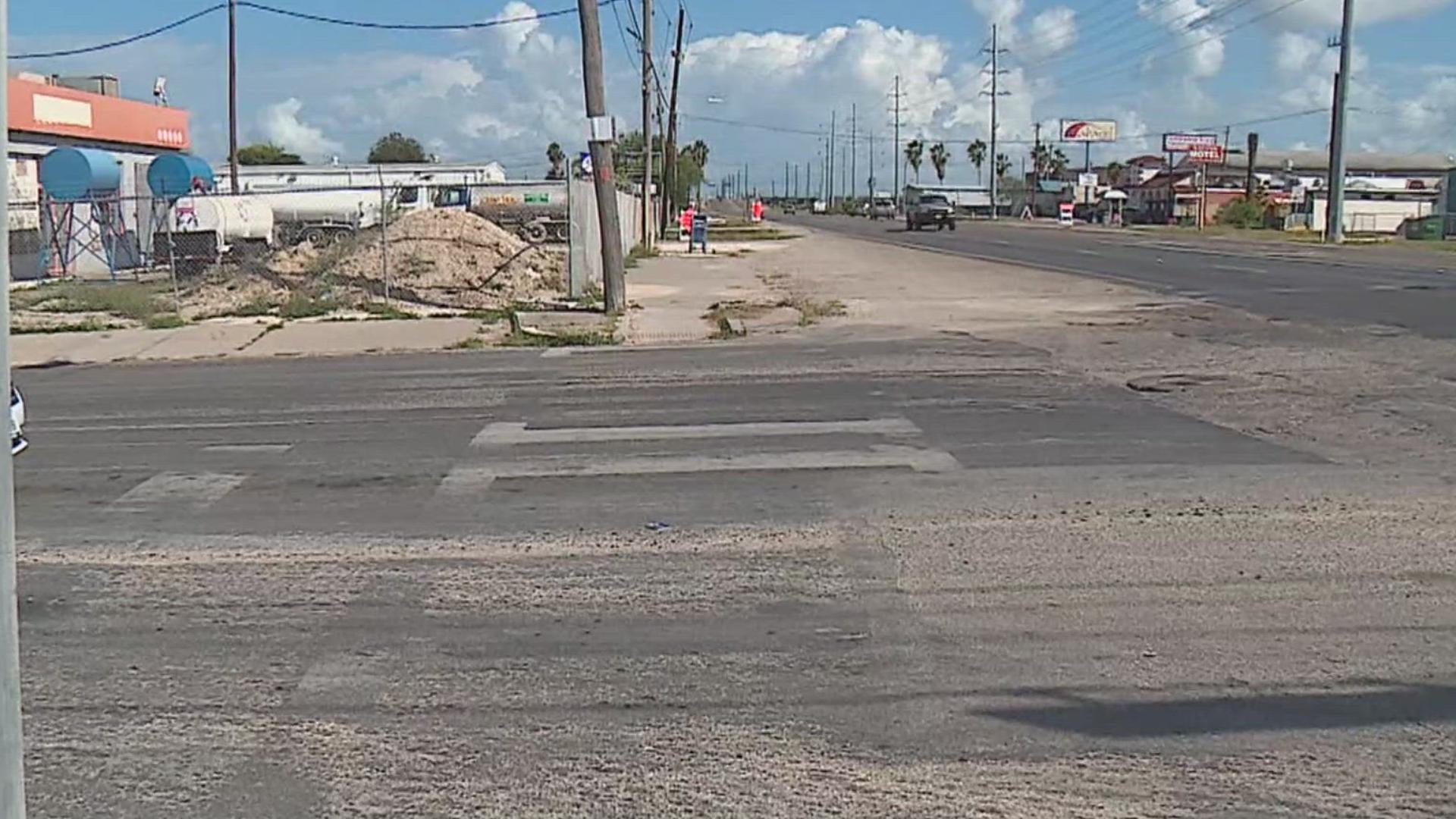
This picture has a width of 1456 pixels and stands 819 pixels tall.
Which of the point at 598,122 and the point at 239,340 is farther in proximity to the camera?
the point at 598,122

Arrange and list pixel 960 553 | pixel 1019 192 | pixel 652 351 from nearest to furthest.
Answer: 1. pixel 960 553
2. pixel 652 351
3. pixel 1019 192

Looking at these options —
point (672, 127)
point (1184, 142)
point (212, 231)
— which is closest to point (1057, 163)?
point (1184, 142)

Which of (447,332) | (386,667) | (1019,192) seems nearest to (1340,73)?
(447,332)

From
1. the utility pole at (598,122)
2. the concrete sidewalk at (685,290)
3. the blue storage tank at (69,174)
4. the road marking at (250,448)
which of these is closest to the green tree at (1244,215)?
the concrete sidewalk at (685,290)

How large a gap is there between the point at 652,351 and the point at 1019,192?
170432mm

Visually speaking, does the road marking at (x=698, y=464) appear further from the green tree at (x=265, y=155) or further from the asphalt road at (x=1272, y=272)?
the green tree at (x=265, y=155)

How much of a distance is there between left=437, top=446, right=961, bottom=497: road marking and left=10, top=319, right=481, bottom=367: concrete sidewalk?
1000 cm

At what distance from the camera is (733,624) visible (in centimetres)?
683

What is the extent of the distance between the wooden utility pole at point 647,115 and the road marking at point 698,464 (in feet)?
115

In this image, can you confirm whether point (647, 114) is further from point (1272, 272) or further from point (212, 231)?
point (1272, 272)

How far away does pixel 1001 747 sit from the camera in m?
5.30

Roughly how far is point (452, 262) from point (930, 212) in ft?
185

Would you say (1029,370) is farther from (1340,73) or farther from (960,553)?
(1340,73)

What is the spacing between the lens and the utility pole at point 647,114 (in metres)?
45.8
